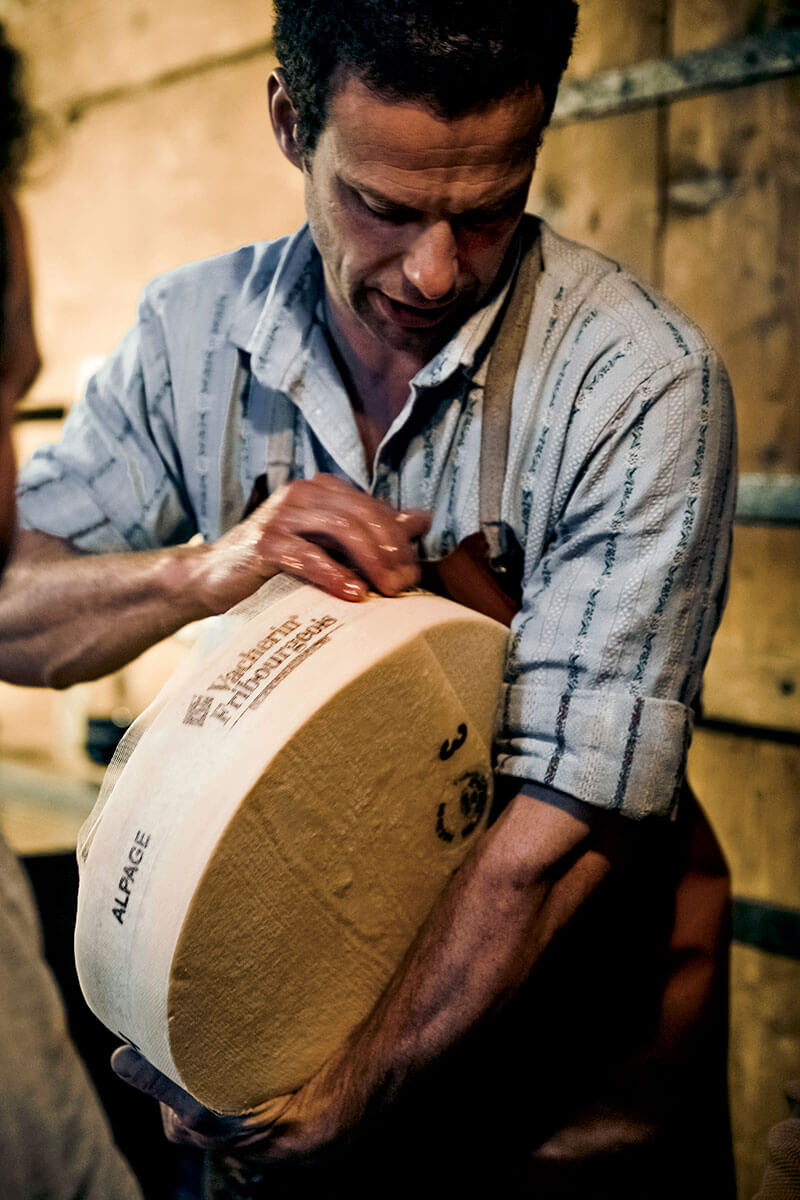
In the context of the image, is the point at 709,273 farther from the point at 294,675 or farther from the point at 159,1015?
the point at 159,1015

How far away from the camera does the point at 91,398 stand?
4.12 feet

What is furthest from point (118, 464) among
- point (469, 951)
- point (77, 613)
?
point (469, 951)

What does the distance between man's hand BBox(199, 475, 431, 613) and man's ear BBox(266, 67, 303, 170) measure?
448mm

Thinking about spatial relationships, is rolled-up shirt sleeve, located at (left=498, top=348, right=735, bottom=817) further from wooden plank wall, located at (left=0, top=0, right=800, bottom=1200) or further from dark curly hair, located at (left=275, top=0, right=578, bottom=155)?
wooden plank wall, located at (left=0, top=0, right=800, bottom=1200)

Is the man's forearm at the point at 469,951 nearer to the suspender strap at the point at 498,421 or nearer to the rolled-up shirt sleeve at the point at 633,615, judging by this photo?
the rolled-up shirt sleeve at the point at 633,615

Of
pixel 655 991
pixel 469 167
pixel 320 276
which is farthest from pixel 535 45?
pixel 655 991

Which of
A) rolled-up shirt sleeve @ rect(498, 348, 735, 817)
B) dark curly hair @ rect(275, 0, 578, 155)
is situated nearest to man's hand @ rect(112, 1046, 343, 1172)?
rolled-up shirt sleeve @ rect(498, 348, 735, 817)

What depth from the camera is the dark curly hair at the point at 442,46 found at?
32.6 inches

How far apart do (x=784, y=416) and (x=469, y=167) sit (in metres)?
1.31

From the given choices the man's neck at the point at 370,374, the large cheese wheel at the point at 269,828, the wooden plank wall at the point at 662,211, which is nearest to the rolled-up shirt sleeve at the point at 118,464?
the man's neck at the point at 370,374

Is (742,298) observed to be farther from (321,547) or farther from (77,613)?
Answer: (77,613)

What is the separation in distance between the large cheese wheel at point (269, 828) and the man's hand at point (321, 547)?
0.03 meters

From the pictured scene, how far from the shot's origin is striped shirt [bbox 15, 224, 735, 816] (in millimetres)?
909

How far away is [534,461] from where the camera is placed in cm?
103
